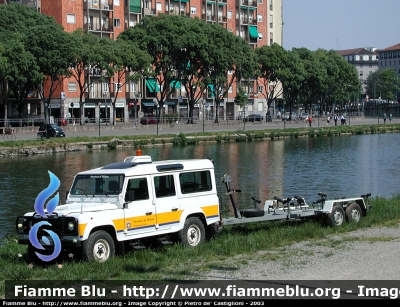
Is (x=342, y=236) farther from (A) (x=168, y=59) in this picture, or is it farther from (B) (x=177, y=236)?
(A) (x=168, y=59)

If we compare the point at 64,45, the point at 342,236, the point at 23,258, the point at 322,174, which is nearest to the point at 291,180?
the point at 322,174

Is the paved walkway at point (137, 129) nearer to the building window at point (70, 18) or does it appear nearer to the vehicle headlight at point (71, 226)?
the building window at point (70, 18)

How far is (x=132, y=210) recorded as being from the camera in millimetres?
16891

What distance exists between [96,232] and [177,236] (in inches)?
103

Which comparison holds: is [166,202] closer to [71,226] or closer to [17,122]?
[71,226]

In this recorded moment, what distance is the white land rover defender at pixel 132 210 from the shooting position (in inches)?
622

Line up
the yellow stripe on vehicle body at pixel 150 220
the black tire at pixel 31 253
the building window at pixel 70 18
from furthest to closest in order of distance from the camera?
the building window at pixel 70 18 < the yellow stripe on vehicle body at pixel 150 220 < the black tire at pixel 31 253

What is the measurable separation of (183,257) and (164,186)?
2499mm

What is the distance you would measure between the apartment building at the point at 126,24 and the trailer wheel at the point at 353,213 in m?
72.6

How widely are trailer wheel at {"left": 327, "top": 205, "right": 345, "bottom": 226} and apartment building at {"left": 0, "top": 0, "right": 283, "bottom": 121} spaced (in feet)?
240

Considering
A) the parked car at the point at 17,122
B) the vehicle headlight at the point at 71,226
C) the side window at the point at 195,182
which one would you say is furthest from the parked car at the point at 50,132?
the vehicle headlight at the point at 71,226

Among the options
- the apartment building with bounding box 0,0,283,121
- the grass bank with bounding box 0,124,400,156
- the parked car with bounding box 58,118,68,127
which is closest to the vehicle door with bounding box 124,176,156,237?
the grass bank with bounding box 0,124,400,156

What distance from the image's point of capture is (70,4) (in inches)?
4099

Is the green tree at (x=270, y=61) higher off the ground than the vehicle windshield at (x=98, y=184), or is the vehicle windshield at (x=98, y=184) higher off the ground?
the green tree at (x=270, y=61)
